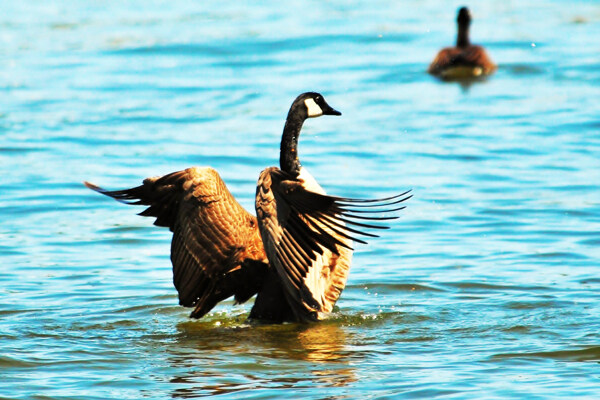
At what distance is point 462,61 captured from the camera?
55.6 ft

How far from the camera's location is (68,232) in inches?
388

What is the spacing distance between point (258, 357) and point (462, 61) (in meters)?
11.1

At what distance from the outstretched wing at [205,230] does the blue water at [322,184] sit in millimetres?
395

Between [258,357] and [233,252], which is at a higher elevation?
[233,252]

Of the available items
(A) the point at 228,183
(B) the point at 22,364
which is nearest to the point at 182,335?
(B) the point at 22,364

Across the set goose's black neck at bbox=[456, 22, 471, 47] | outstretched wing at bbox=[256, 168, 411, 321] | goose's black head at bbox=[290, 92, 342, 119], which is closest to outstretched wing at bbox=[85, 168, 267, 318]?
outstretched wing at bbox=[256, 168, 411, 321]

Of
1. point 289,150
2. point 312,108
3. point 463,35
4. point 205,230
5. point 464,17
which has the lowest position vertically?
point 205,230

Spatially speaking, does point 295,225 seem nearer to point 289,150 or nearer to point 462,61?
point 289,150

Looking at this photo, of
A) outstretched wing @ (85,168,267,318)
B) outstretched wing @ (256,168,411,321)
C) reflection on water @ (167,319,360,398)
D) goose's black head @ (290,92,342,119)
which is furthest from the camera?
goose's black head @ (290,92,342,119)

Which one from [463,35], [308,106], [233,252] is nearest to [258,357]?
[233,252]

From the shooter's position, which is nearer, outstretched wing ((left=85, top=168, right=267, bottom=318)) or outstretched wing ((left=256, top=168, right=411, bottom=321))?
outstretched wing ((left=256, top=168, right=411, bottom=321))

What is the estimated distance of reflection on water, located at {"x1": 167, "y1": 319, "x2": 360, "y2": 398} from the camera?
6.12m

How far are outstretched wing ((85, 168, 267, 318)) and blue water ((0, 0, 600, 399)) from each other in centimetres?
40

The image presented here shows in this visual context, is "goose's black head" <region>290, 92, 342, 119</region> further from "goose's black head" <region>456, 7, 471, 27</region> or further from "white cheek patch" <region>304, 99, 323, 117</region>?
"goose's black head" <region>456, 7, 471, 27</region>
